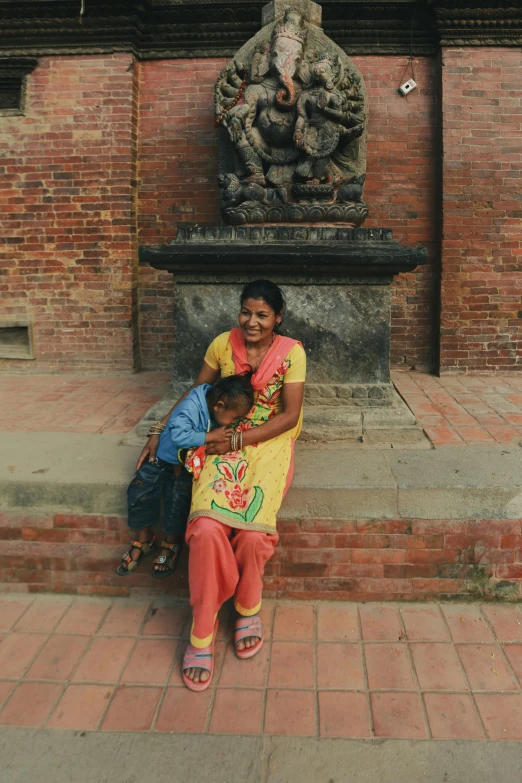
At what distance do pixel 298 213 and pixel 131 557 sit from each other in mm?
2524

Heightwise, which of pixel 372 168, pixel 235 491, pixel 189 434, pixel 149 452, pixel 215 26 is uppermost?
pixel 215 26

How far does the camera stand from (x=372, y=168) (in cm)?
575

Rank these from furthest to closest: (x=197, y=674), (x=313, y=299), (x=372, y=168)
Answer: (x=372, y=168), (x=313, y=299), (x=197, y=674)

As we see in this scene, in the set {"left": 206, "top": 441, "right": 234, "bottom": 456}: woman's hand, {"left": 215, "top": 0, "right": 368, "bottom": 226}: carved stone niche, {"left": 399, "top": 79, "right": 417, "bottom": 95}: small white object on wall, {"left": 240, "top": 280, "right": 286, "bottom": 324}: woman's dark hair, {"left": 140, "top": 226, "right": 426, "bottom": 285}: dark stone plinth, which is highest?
{"left": 399, "top": 79, "right": 417, "bottom": 95}: small white object on wall

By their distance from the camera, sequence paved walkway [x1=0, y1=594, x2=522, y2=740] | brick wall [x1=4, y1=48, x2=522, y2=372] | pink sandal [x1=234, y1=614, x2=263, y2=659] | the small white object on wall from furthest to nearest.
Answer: the small white object on wall
brick wall [x1=4, y1=48, x2=522, y2=372]
pink sandal [x1=234, y1=614, x2=263, y2=659]
paved walkway [x1=0, y1=594, x2=522, y2=740]

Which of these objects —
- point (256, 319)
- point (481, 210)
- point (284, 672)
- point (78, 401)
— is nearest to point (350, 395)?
point (256, 319)

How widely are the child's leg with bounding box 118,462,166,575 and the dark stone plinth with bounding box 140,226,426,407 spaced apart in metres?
1.27

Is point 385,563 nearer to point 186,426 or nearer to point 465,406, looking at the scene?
point 186,426

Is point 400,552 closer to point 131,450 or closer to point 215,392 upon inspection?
point 215,392

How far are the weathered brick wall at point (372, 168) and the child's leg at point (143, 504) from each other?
11.7 feet

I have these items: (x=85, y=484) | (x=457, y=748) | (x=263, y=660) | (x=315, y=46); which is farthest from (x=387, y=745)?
(x=315, y=46)

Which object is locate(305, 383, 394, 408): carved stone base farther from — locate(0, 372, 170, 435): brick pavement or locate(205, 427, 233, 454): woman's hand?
locate(205, 427, 233, 454): woman's hand

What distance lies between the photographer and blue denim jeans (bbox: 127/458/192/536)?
2562 mm

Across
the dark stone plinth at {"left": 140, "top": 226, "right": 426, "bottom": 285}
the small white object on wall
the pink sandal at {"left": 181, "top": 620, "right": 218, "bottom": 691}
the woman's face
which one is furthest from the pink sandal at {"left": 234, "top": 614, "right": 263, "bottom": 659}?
the small white object on wall
